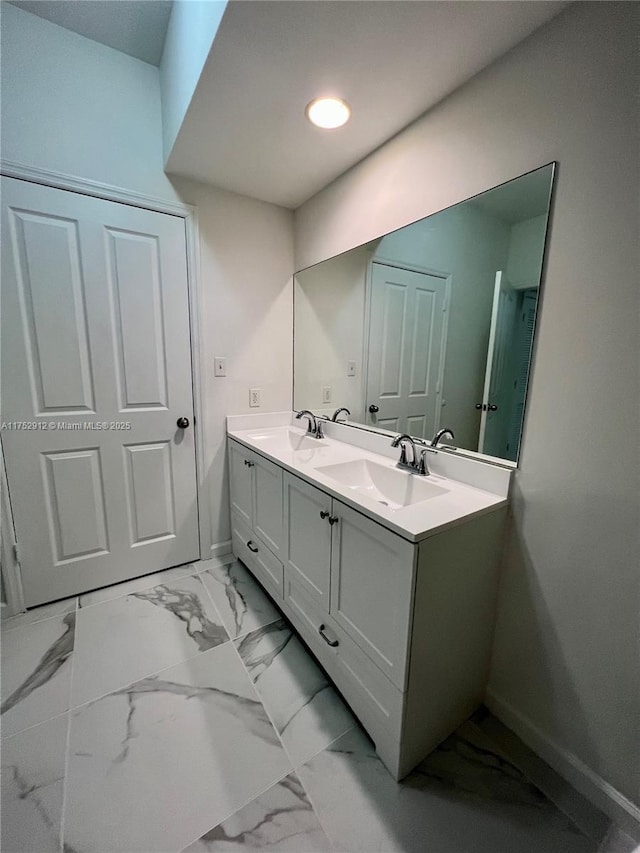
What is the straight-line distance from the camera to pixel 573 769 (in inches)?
40.9

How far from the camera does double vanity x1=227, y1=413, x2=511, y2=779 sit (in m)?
0.96

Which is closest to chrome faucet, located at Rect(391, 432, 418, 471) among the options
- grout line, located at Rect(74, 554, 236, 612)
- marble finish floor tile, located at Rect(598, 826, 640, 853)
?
marble finish floor tile, located at Rect(598, 826, 640, 853)

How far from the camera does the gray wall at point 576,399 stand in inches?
33.8

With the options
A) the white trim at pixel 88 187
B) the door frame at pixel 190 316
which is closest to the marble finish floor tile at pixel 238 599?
the door frame at pixel 190 316

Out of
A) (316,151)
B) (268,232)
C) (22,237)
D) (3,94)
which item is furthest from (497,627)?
(3,94)

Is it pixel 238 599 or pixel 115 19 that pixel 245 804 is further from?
pixel 115 19

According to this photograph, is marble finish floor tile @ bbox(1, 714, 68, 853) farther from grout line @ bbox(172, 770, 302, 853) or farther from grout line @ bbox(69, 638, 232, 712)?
grout line @ bbox(172, 770, 302, 853)

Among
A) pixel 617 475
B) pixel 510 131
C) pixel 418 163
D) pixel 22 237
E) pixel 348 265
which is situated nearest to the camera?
pixel 617 475

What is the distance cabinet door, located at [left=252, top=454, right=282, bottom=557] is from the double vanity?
0.04 ft

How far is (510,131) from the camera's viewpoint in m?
1.04

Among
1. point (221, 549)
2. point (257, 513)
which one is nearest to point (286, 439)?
point (257, 513)

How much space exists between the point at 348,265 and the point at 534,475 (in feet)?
4.30

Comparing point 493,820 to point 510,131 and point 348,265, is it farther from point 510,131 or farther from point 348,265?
point 348,265

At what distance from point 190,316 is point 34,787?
6.14ft
